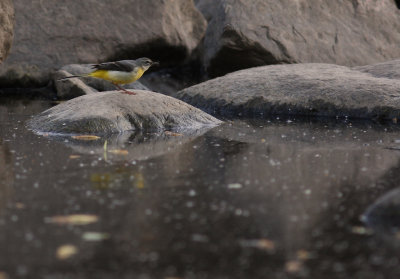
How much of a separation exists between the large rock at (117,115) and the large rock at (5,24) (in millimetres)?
1416

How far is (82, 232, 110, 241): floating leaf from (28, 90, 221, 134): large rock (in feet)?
12.2

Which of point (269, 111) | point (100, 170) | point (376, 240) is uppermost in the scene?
point (376, 240)

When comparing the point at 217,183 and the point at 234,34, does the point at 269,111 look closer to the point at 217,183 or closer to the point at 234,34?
the point at 234,34

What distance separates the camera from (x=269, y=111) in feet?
31.7

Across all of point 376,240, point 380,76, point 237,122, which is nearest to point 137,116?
point 237,122

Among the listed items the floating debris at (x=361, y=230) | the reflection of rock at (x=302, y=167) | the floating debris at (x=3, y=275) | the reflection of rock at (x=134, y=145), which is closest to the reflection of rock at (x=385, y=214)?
the floating debris at (x=361, y=230)

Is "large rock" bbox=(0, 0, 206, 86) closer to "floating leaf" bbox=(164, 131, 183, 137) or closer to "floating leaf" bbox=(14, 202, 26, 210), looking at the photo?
"floating leaf" bbox=(164, 131, 183, 137)

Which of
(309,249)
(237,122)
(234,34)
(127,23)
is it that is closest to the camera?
(309,249)

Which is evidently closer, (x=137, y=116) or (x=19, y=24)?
(x=137, y=116)

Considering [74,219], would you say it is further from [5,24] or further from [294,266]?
[5,24]

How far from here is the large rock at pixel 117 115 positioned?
7.53 m

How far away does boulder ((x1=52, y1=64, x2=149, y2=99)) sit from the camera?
36.4 ft

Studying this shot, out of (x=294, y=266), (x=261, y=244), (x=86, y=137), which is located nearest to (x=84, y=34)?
(x=86, y=137)

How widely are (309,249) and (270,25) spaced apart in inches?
373
